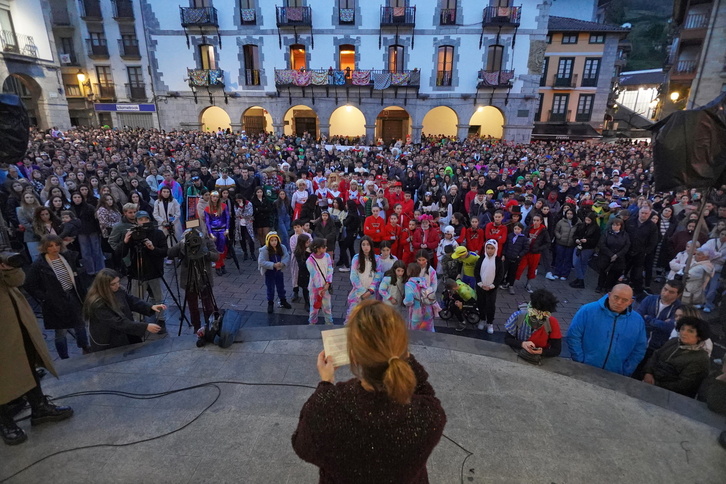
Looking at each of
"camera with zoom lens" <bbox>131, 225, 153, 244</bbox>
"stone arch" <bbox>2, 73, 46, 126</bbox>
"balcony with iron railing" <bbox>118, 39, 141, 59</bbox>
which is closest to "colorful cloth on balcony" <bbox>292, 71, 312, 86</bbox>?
"balcony with iron railing" <bbox>118, 39, 141, 59</bbox>

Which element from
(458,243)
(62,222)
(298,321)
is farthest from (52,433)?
(458,243)

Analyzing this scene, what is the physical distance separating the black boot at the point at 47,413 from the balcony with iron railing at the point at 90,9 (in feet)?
113

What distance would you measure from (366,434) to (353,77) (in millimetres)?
26583

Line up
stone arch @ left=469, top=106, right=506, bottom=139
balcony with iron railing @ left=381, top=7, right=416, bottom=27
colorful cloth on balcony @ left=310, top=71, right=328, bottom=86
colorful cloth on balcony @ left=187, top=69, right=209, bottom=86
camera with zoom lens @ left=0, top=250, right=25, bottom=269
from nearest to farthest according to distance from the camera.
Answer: camera with zoom lens @ left=0, top=250, right=25, bottom=269
balcony with iron railing @ left=381, top=7, right=416, bottom=27
colorful cloth on balcony @ left=310, top=71, right=328, bottom=86
colorful cloth on balcony @ left=187, top=69, right=209, bottom=86
stone arch @ left=469, top=106, right=506, bottom=139

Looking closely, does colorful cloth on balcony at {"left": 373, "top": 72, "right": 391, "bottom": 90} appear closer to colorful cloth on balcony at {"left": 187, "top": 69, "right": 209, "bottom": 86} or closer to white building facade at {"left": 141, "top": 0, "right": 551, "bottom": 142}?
white building facade at {"left": 141, "top": 0, "right": 551, "bottom": 142}

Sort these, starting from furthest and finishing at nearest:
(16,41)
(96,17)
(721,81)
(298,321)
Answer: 1. (96,17)
2. (16,41)
3. (721,81)
4. (298,321)

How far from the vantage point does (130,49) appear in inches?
1077

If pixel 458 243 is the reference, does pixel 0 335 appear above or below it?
above

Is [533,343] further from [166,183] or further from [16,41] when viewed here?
[16,41]

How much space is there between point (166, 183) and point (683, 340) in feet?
29.2

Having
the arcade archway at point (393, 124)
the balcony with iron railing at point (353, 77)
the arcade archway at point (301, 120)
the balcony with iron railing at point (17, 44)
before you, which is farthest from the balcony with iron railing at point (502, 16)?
the balcony with iron railing at point (17, 44)

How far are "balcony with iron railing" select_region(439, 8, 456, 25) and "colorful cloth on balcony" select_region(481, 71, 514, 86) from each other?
3.91m

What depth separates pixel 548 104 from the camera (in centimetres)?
3186

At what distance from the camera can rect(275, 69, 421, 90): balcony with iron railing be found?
82.3 ft
